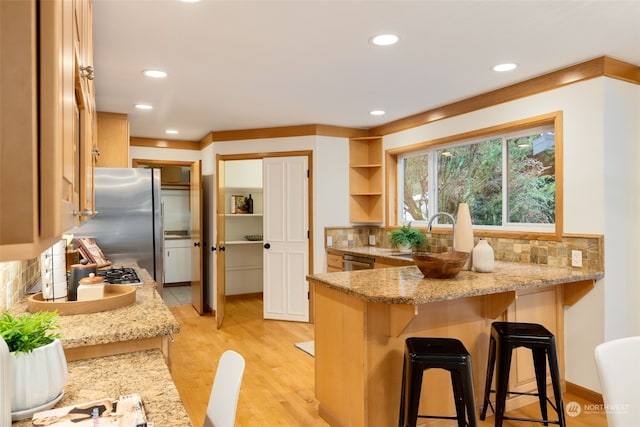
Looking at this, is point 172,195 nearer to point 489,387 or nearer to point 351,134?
point 351,134

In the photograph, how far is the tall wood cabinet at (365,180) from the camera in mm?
4977

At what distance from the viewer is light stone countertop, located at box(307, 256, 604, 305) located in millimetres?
2094

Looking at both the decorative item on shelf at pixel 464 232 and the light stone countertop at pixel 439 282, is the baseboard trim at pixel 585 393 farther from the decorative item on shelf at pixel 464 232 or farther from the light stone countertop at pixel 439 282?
the decorative item on shelf at pixel 464 232

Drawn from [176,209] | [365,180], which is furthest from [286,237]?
[176,209]

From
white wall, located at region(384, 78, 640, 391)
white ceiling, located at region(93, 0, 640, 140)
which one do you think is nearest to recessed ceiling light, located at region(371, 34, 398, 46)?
white ceiling, located at region(93, 0, 640, 140)

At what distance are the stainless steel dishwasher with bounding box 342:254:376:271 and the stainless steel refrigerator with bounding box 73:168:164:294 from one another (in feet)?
6.45

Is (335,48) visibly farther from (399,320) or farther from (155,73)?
(399,320)

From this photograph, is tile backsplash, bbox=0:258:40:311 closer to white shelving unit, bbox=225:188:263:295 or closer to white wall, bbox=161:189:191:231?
white shelving unit, bbox=225:188:263:295

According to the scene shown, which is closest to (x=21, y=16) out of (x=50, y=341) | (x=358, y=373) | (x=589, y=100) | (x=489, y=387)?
(x=50, y=341)

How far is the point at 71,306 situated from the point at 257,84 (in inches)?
85.8

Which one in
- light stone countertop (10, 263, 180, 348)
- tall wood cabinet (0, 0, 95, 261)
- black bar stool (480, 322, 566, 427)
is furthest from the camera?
black bar stool (480, 322, 566, 427)

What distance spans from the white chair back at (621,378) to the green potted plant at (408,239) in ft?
9.14

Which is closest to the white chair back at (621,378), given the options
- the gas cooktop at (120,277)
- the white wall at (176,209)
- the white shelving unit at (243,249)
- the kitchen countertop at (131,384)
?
the kitchen countertop at (131,384)

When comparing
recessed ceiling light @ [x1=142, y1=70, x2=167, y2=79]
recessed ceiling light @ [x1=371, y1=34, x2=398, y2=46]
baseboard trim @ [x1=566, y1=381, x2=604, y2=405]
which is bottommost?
baseboard trim @ [x1=566, y1=381, x2=604, y2=405]
